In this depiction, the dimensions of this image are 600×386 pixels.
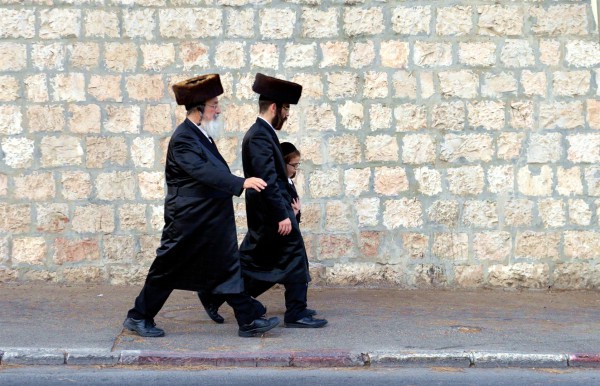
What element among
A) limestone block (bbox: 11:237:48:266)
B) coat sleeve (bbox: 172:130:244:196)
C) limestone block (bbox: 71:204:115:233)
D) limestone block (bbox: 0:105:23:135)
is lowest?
limestone block (bbox: 11:237:48:266)

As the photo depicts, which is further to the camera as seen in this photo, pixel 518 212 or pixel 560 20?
pixel 518 212

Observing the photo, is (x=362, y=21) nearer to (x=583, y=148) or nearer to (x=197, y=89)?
(x=583, y=148)

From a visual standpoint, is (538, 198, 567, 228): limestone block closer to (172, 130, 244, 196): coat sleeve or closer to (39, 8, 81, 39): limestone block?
(172, 130, 244, 196): coat sleeve

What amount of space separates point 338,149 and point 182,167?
9.96 ft

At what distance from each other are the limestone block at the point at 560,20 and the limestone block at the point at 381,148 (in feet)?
6.13

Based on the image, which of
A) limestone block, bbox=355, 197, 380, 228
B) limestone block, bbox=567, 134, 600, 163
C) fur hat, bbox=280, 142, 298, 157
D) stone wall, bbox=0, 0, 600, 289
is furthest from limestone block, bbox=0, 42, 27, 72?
limestone block, bbox=567, 134, 600, 163

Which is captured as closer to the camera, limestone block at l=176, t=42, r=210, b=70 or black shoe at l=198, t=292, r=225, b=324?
black shoe at l=198, t=292, r=225, b=324

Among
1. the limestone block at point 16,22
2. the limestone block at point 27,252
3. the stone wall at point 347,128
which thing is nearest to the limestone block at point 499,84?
the stone wall at point 347,128

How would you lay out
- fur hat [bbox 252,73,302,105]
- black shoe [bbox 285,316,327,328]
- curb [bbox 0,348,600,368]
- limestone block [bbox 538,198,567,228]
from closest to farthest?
curb [bbox 0,348,600,368], fur hat [bbox 252,73,302,105], black shoe [bbox 285,316,327,328], limestone block [bbox 538,198,567,228]

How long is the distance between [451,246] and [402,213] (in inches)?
24.5

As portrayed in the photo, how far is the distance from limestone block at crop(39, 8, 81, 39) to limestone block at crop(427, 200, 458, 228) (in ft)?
13.3

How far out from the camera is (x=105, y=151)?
33.4 ft

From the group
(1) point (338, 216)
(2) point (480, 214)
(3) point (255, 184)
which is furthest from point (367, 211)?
(3) point (255, 184)

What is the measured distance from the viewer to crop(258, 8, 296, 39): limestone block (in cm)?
1016
